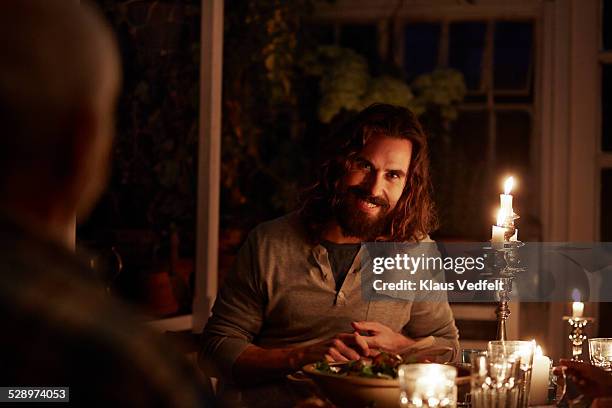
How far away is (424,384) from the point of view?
1245mm

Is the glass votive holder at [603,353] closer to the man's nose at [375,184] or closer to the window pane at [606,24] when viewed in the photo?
the man's nose at [375,184]

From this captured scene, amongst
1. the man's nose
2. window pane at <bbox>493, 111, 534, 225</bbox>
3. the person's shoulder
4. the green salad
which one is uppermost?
window pane at <bbox>493, 111, 534, 225</bbox>

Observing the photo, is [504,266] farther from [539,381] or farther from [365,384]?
[365,384]

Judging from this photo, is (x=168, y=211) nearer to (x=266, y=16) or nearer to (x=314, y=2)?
(x=266, y=16)

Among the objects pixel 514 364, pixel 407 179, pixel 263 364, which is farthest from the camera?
pixel 407 179

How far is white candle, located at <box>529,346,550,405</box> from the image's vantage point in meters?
1.63

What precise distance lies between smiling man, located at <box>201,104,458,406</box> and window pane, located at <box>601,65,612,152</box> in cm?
155

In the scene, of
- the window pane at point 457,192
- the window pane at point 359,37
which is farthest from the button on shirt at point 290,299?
the window pane at point 359,37

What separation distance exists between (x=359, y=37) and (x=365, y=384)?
9.33 feet

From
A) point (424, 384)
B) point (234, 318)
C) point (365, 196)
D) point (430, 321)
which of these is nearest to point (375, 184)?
point (365, 196)

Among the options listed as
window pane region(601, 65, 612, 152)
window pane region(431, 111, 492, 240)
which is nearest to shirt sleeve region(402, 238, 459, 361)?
window pane region(431, 111, 492, 240)

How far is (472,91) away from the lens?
3.91m

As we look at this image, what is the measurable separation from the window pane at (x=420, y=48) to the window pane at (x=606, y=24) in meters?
0.69

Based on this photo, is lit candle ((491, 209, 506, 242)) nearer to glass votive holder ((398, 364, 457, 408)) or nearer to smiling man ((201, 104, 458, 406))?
smiling man ((201, 104, 458, 406))
